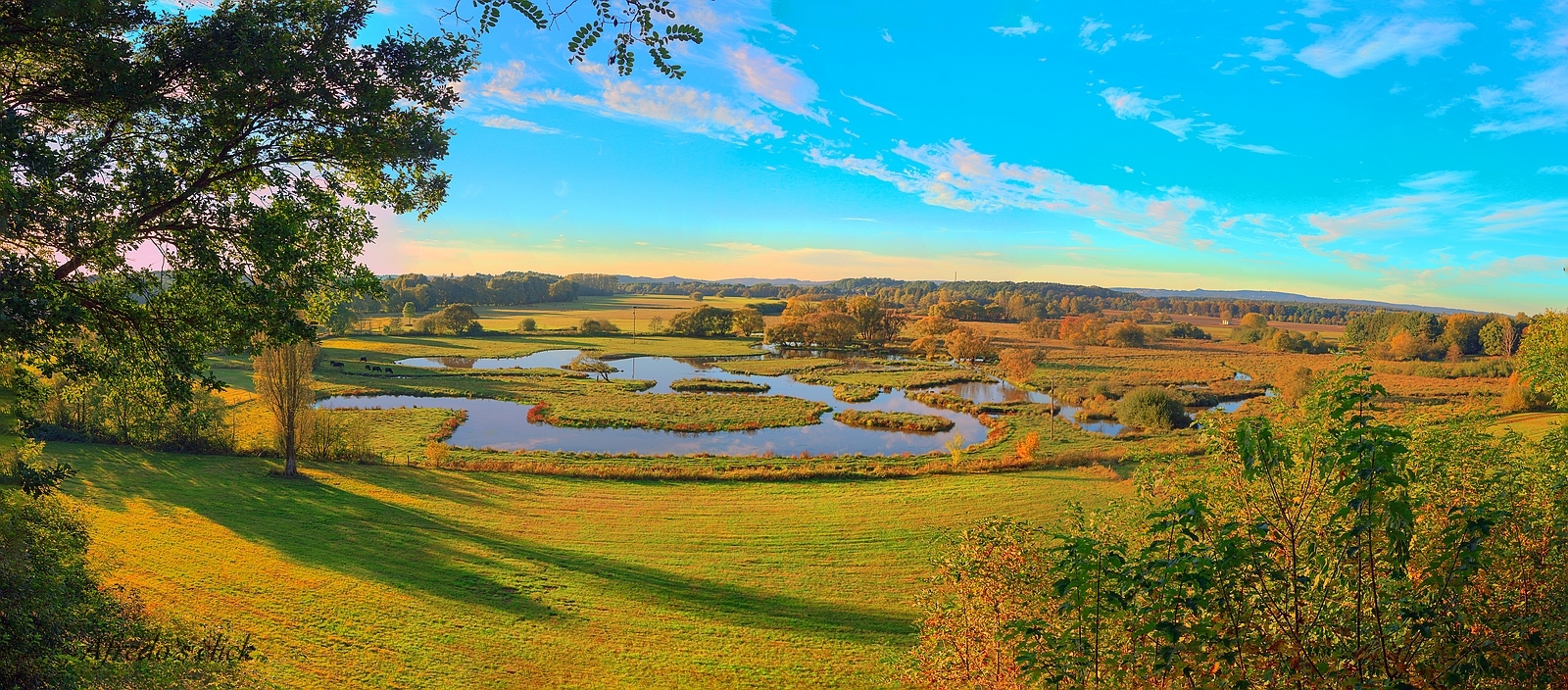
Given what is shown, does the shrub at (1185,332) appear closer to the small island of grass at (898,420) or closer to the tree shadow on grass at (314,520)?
the small island of grass at (898,420)

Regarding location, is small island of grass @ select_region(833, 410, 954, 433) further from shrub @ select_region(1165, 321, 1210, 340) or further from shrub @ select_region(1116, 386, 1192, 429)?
shrub @ select_region(1165, 321, 1210, 340)

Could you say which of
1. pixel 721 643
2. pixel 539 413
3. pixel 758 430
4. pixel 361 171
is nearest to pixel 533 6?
pixel 361 171

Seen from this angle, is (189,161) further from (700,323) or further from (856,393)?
(700,323)

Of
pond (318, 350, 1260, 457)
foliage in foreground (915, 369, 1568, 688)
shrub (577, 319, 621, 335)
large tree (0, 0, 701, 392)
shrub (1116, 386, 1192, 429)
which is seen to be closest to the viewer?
foliage in foreground (915, 369, 1568, 688)

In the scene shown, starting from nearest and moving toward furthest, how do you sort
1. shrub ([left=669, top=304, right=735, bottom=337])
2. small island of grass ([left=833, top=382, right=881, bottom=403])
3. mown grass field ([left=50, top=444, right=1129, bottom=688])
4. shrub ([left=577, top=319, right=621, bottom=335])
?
1. mown grass field ([left=50, top=444, right=1129, bottom=688])
2. small island of grass ([left=833, top=382, right=881, bottom=403])
3. shrub ([left=577, top=319, right=621, bottom=335])
4. shrub ([left=669, top=304, right=735, bottom=337])

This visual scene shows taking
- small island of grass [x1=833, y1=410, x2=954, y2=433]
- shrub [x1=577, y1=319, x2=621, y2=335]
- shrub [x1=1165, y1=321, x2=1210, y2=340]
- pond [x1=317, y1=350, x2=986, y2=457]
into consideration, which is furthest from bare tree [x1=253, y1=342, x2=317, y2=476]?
shrub [x1=1165, y1=321, x2=1210, y2=340]

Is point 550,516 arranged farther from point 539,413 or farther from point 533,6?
point 539,413
